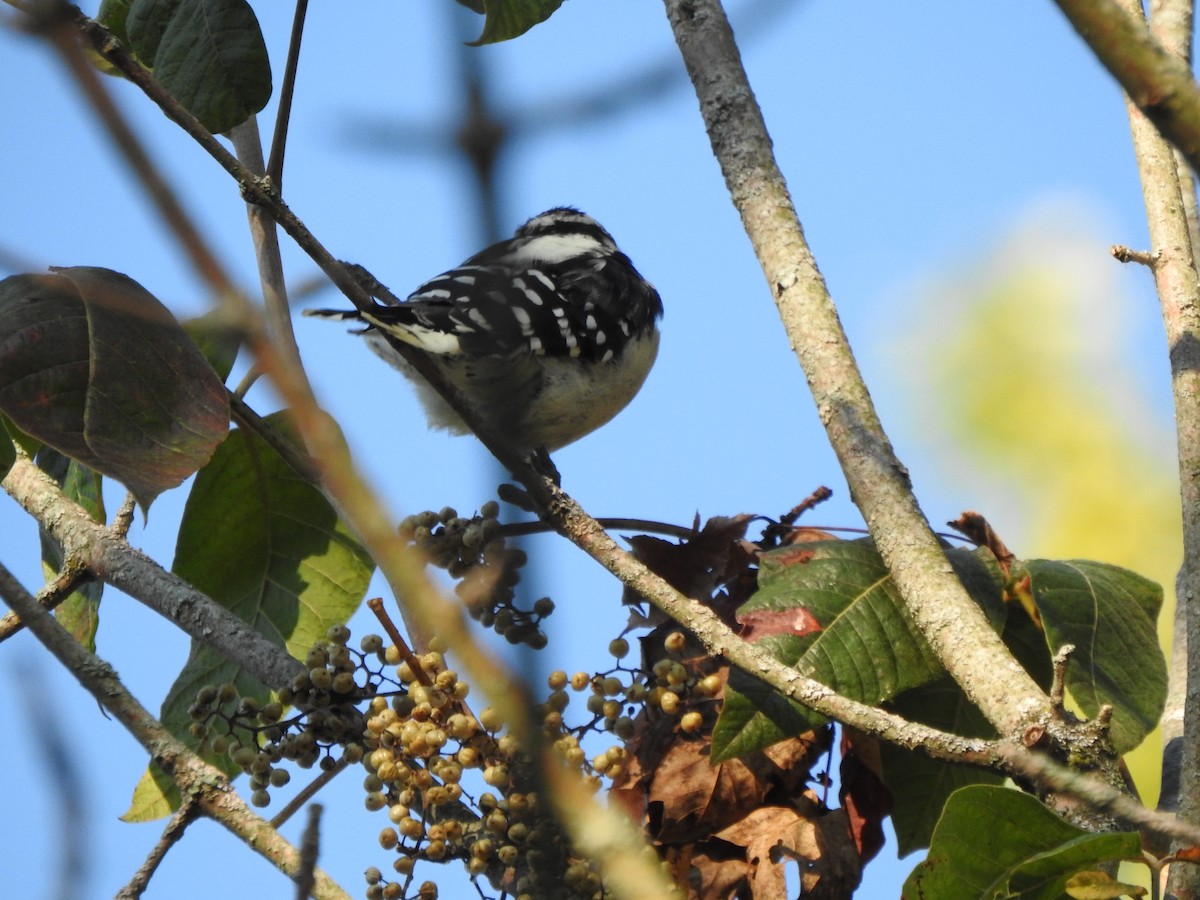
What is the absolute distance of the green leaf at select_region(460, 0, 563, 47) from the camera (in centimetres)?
238

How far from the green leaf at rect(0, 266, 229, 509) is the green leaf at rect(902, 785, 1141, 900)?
3.39 feet

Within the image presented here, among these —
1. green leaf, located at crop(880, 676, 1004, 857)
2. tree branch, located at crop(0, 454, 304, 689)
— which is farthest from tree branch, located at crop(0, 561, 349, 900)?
green leaf, located at crop(880, 676, 1004, 857)

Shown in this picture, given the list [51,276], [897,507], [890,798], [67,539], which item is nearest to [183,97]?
[51,276]

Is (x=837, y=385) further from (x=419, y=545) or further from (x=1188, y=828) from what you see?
(x=1188, y=828)

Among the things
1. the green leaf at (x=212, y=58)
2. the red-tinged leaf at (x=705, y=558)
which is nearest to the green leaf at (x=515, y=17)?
the green leaf at (x=212, y=58)

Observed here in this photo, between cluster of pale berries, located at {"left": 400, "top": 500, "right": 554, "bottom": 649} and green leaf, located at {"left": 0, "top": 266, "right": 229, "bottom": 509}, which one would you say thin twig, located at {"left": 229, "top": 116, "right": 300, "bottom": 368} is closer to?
green leaf, located at {"left": 0, "top": 266, "right": 229, "bottom": 509}

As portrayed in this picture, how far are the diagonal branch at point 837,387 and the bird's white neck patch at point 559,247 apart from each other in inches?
66.6

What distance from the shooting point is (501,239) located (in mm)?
623

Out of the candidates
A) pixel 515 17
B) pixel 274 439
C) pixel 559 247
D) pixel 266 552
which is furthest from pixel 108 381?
pixel 559 247

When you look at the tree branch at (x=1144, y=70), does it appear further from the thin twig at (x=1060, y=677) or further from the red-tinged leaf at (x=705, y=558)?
the red-tinged leaf at (x=705, y=558)

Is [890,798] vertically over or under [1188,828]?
over

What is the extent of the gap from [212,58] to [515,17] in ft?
1.76

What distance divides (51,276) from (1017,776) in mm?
1458

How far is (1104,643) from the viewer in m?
1.90
